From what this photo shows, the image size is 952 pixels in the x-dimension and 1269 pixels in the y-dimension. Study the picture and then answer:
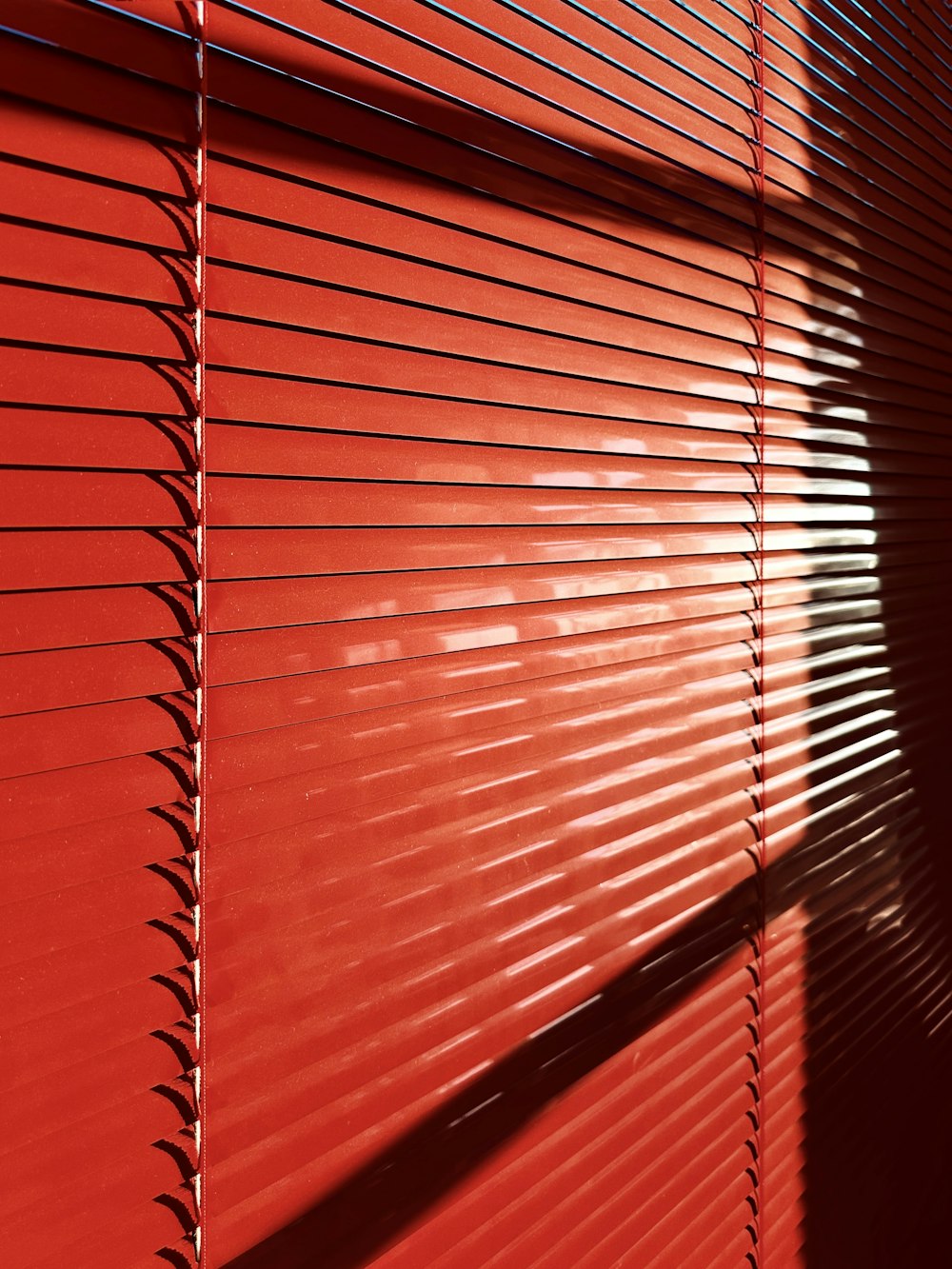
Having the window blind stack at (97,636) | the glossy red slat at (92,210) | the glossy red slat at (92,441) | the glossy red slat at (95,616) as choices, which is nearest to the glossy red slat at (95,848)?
the window blind stack at (97,636)

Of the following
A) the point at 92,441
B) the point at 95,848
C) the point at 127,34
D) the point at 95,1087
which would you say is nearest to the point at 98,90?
the point at 127,34

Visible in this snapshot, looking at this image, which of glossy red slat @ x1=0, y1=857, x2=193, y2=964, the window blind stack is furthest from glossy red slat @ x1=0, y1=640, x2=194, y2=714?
glossy red slat @ x1=0, y1=857, x2=193, y2=964

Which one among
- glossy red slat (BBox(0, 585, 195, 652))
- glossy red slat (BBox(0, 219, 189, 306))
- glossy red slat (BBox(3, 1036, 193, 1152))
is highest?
glossy red slat (BBox(0, 219, 189, 306))

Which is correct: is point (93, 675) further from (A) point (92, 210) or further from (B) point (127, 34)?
(B) point (127, 34)

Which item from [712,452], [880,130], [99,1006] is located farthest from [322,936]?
[880,130]

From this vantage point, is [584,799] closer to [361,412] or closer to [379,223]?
[361,412]

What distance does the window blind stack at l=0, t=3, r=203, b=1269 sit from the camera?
32.8 inches

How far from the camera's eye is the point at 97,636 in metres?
0.88

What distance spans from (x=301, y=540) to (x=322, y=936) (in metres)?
0.36

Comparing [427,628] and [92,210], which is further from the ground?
[92,210]

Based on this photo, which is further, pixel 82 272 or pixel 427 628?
pixel 427 628

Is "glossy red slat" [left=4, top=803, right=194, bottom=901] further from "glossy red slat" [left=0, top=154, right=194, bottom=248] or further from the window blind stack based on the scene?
"glossy red slat" [left=0, top=154, right=194, bottom=248]

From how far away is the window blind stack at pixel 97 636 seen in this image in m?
0.83

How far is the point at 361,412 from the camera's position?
1101 millimetres
